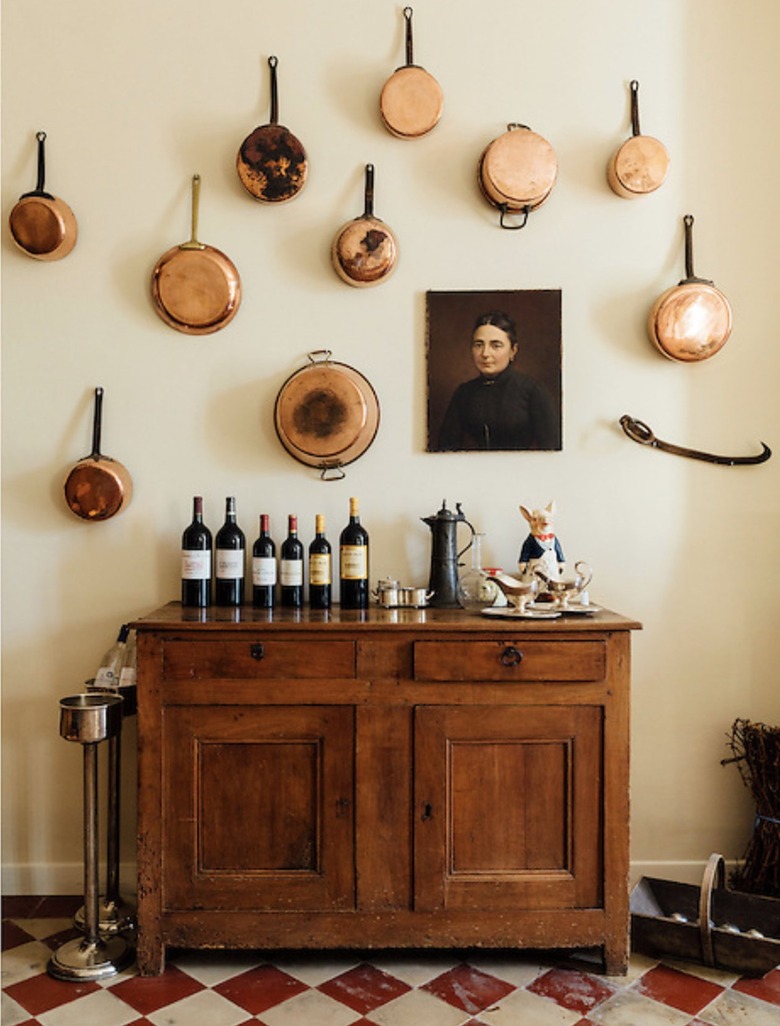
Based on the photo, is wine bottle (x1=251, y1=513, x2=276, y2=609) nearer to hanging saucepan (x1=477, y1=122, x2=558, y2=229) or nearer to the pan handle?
the pan handle

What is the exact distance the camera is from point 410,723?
8.18ft

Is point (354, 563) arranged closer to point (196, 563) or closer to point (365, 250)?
point (196, 563)

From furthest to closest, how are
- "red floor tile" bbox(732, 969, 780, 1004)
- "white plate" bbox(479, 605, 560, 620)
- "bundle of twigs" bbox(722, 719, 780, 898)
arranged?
"bundle of twigs" bbox(722, 719, 780, 898), "white plate" bbox(479, 605, 560, 620), "red floor tile" bbox(732, 969, 780, 1004)

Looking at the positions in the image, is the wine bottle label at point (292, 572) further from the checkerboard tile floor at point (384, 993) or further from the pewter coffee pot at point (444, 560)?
the checkerboard tile floor at point (384, 993)

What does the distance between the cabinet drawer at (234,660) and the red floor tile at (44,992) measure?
0.87 meters

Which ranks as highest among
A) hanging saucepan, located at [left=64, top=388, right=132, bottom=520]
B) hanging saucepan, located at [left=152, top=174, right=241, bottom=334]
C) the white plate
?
hanging saucepan, located at [left=152, top=174, right=241, bottom=334]

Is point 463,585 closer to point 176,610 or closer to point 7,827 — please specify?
point 176,610

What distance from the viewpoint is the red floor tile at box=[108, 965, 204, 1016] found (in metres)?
2.35

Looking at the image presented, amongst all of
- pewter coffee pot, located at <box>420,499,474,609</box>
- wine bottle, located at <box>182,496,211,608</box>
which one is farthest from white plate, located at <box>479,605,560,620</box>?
wine bottle, located at <box>182,496,211,608</box>

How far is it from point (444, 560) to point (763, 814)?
1287 millimetres

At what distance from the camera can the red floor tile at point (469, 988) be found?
2359 mm

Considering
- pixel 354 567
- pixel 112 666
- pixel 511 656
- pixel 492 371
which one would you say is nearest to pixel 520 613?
pixel 511 656

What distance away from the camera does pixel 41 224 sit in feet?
9.75

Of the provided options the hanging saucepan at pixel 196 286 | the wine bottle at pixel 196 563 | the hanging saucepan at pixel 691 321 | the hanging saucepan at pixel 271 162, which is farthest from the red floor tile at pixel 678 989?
the hanging saucepan at pixel 271 162
